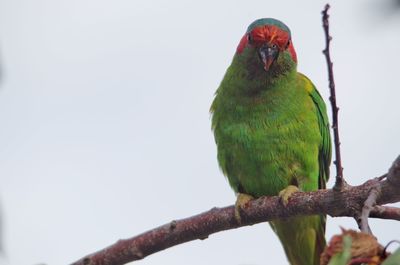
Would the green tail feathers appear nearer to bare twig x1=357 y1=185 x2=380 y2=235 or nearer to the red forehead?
the red forehead

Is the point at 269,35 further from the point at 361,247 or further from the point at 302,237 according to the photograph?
the point at 361,247

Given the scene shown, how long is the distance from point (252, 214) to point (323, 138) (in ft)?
4.88

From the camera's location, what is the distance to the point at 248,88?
5461mm

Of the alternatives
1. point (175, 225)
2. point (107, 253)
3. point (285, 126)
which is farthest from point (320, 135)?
point (107, 253)

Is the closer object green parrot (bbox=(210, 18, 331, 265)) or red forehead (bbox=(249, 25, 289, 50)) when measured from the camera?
green parrot (bbox=(210, 18, 331, 265))

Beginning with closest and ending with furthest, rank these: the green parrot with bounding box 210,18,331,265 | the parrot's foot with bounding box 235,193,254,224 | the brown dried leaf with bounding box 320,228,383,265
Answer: the brown dried leaf with bounding box 320,228,383,265 → the parrot's foot with bounding box 235,193,254,224 → the green parrot with bounding box 210,18,331,265

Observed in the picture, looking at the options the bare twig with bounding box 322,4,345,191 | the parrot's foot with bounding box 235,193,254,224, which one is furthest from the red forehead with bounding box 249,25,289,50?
the bare twig with bounding box 322,4,345,191

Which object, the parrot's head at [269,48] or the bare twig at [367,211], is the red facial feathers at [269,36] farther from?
the bare twig at [367,211]

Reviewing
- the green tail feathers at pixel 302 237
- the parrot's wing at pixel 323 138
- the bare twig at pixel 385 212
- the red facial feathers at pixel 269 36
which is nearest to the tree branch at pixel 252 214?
the bare twig at pixel 385 212

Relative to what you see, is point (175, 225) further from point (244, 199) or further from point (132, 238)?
point (244, 199)

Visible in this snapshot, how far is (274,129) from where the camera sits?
5.14 meters

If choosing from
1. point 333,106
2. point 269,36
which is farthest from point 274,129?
point 333,106

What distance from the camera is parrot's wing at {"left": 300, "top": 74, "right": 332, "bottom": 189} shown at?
5.45 meters

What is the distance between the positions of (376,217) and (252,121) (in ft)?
6.60
